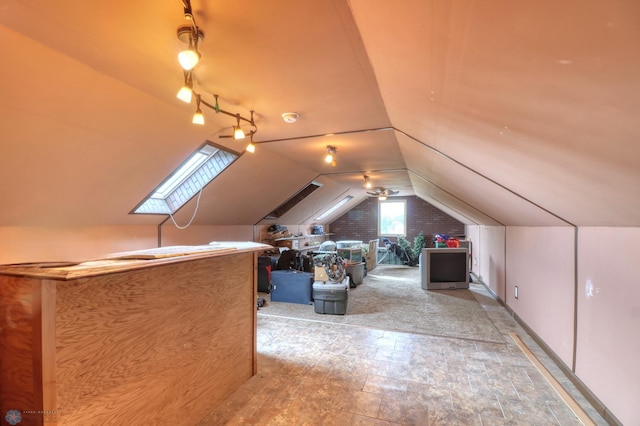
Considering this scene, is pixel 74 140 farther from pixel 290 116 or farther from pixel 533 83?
pixel 533 83

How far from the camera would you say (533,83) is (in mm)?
1049

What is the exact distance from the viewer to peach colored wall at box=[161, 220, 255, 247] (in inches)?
179

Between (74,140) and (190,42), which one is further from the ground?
(190,42)

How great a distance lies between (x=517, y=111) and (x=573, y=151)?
311 mm

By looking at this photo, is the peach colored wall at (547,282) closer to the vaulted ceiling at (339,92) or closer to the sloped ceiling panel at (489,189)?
the sloped ceiling panel at (489,189)

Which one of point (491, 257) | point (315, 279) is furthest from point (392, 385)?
point (491, 257)

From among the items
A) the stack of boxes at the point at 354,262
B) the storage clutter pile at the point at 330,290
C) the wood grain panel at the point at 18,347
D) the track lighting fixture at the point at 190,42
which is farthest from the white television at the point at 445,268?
the wood grain panel at the point at 18,347

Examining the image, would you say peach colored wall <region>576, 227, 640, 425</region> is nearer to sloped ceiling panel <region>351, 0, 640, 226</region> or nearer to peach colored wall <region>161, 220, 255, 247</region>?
sloped ceiling panel <region>351, 0, 640, 226</region>

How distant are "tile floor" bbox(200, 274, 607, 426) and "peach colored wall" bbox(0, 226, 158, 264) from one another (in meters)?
2.11

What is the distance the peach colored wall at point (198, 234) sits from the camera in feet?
14.9

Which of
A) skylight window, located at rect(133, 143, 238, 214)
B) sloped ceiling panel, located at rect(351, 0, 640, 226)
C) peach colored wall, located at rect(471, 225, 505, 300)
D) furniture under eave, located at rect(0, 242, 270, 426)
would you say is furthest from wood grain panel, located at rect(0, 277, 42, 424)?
peach colored wall, located at rect(471, 225, 505, 300)

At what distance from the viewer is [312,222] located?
9477 millimetres

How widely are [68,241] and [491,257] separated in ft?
21.1

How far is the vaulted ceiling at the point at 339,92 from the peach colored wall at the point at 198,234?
962 mm
